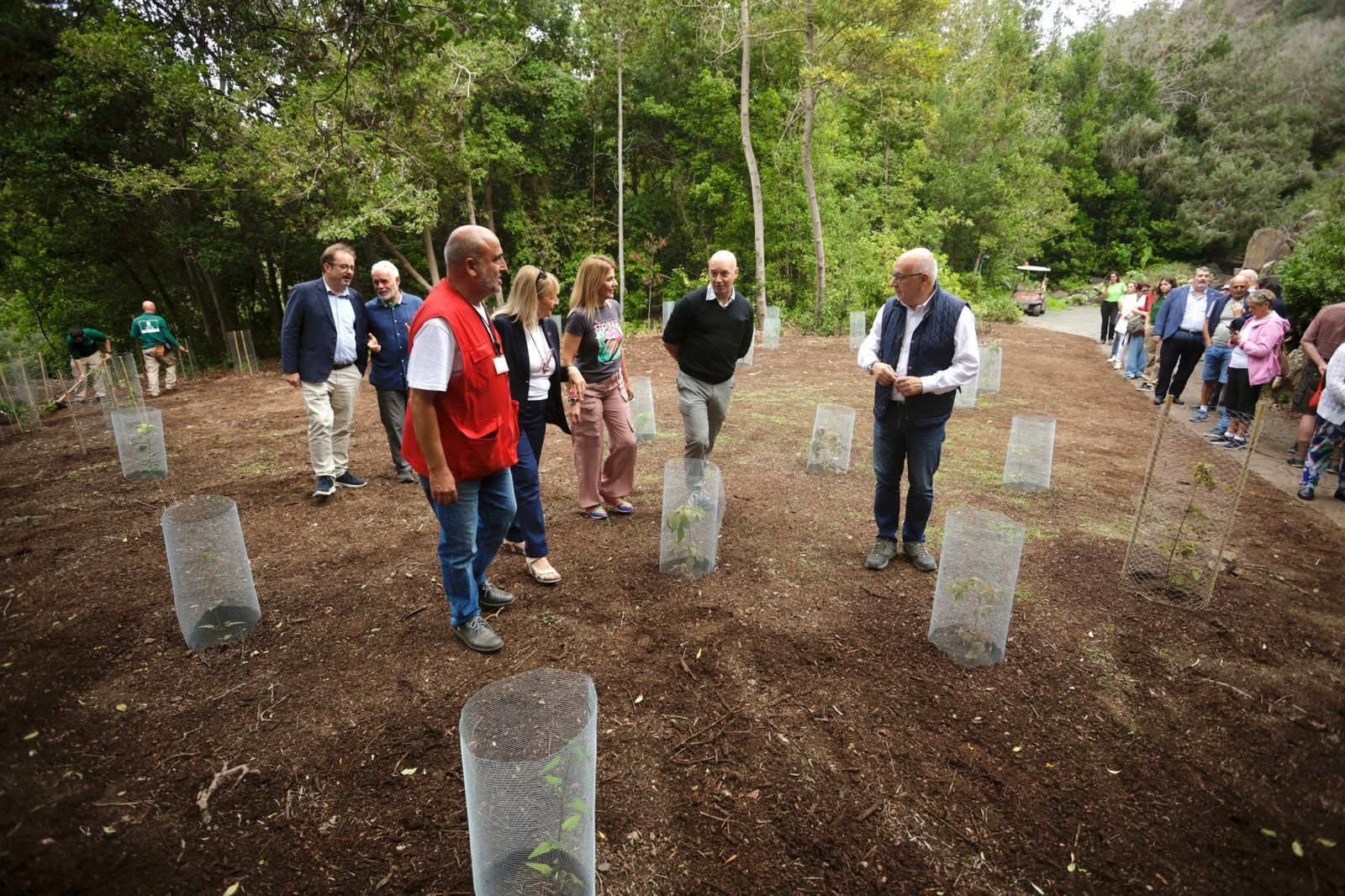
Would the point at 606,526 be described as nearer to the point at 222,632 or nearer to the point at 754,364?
the point at 222,632

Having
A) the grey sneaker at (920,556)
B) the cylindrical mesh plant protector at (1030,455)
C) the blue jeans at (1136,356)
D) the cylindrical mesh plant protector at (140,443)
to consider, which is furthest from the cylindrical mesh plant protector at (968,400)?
the cylindrical mesh plant protector at (140,443)

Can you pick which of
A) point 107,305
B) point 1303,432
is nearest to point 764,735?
point 1303,432

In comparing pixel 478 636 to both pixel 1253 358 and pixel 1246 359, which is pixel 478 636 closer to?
pixel 1253 358

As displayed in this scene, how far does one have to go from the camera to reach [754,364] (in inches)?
488

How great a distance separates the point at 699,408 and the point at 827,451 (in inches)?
84.5

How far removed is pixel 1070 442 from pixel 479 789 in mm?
7590

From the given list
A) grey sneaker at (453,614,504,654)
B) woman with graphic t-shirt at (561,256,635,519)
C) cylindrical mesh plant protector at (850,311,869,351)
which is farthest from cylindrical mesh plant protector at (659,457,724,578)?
cylindrical mesh plant protector at (850,311,869,351)

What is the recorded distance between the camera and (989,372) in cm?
934

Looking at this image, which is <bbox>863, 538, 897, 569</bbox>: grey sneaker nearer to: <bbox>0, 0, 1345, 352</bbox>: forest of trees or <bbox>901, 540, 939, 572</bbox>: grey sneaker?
<bbox>901, 540, 939, 572</bbox>: grey sneaker

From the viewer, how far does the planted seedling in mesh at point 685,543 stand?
3.84 m

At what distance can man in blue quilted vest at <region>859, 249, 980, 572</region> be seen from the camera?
3.54 m

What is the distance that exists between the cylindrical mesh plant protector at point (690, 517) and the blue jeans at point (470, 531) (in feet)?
3.12

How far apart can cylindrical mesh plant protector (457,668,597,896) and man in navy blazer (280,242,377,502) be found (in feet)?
12.9

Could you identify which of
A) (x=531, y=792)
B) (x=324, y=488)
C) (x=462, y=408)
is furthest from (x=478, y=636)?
(x=324, y=488)
